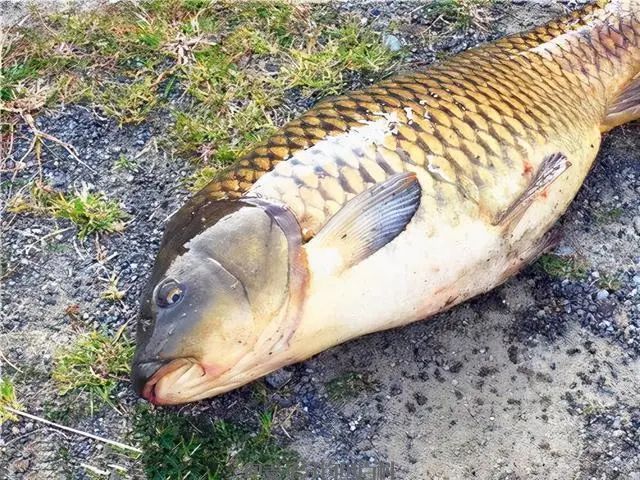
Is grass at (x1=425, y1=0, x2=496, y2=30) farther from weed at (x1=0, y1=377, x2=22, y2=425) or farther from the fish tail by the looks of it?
weed at (x1=0, y1=377, x2=22, y2=425)

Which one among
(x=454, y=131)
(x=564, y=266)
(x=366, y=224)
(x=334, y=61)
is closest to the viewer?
(x=366, y=224)

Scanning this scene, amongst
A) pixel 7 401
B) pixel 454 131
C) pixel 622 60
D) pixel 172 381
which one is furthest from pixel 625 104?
pixel 7 401

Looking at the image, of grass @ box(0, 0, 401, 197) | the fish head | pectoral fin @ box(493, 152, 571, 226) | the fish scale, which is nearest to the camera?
the fish head

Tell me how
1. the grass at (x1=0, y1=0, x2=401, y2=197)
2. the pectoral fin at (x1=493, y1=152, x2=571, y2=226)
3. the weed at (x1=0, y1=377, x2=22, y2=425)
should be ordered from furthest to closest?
the grass at (x1=0, y1=0, x2=401, y2=197)
the weed at (x1=0, y1=377, x2=22, y2=425)
the pectoral fin at (x1=493, y1=152, x2=571, y2=226)

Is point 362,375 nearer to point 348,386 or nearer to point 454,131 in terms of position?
point 348,386

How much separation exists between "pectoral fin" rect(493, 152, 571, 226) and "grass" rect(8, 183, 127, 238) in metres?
1.64

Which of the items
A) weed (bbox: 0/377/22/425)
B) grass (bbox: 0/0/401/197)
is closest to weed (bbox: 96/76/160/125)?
grass (bbox: 0/0/401/197)

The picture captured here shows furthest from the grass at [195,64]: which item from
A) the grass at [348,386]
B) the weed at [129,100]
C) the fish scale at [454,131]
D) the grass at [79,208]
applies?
the grass at [348,386]

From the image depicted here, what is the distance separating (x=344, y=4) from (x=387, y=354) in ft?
6.36

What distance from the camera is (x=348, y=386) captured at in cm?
306

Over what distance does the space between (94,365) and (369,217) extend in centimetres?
129

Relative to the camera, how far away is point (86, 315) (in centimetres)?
328

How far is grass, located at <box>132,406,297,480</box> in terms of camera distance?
115 inches

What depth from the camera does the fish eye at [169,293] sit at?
252 cm
